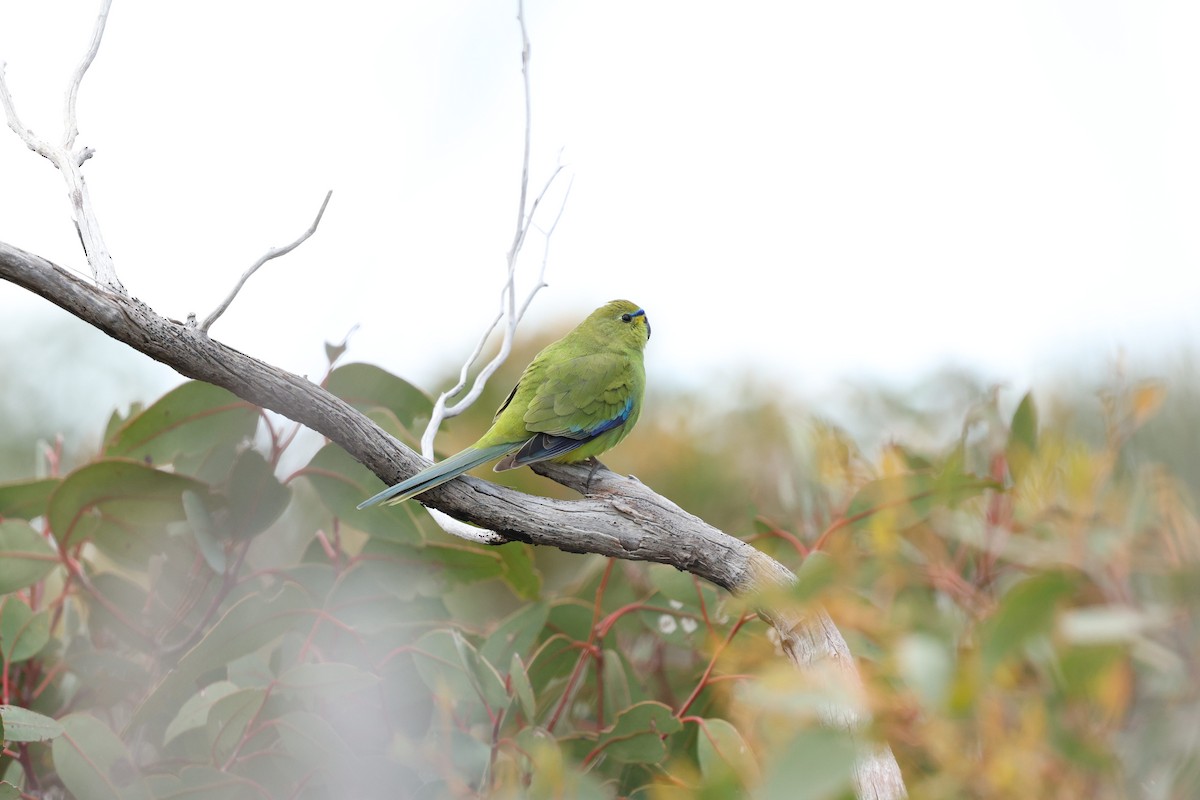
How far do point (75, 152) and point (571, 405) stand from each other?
844 millimetres

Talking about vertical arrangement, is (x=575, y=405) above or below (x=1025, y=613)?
below

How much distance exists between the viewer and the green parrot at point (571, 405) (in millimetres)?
1621

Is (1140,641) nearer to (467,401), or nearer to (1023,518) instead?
(1023,518)

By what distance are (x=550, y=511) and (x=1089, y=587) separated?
0.60 m

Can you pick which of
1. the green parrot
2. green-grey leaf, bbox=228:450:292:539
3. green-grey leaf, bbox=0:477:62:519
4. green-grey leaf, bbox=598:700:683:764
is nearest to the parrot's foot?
the green parrot

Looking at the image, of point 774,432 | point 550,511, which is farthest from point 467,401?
point 774,432

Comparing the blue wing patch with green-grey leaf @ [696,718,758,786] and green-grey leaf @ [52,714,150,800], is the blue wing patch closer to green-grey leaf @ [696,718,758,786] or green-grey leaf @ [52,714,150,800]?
green-grey leaf @ [696,718,758,786]

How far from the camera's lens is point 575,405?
1.69 metres

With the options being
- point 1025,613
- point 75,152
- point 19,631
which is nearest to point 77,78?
point 75,152

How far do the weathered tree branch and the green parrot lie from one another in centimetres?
18

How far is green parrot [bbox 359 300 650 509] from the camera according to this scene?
5.32 feet

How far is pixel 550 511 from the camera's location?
1191 millimetres

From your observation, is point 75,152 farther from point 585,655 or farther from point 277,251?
point 585,655

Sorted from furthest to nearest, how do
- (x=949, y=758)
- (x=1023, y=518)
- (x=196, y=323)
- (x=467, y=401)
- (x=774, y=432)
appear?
(x=774, y=432) < (x=467, y=401) < (x=196, y=323) < (x=1023, y=518) < (x=949, y=758)
